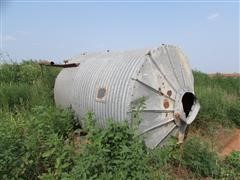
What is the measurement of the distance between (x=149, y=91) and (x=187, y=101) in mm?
1043

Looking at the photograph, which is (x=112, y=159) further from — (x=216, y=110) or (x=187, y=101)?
(x=216, y=110)

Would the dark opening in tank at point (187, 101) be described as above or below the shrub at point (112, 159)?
above

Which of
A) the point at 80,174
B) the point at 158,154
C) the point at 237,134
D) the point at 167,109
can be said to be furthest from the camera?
the point at 237,134

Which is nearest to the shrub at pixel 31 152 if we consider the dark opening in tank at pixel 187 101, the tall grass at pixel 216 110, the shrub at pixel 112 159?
the shrub at pixel 112 159

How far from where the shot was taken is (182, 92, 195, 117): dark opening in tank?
6336 millimetres

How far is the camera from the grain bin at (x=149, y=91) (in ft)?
18.5

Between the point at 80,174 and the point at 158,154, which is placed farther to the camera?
the point at 158,154

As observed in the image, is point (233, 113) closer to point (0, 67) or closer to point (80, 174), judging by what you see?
point (80, 174)

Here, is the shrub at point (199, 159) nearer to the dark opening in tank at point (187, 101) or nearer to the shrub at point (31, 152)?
the dark opening in tank at point (187, 101)

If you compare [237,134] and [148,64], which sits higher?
[148,64]

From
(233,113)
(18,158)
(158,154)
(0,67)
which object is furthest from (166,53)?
(0,67)

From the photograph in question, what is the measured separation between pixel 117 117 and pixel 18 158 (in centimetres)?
154

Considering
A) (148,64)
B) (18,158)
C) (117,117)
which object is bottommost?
(18,158)

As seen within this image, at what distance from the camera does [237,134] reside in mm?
8094
